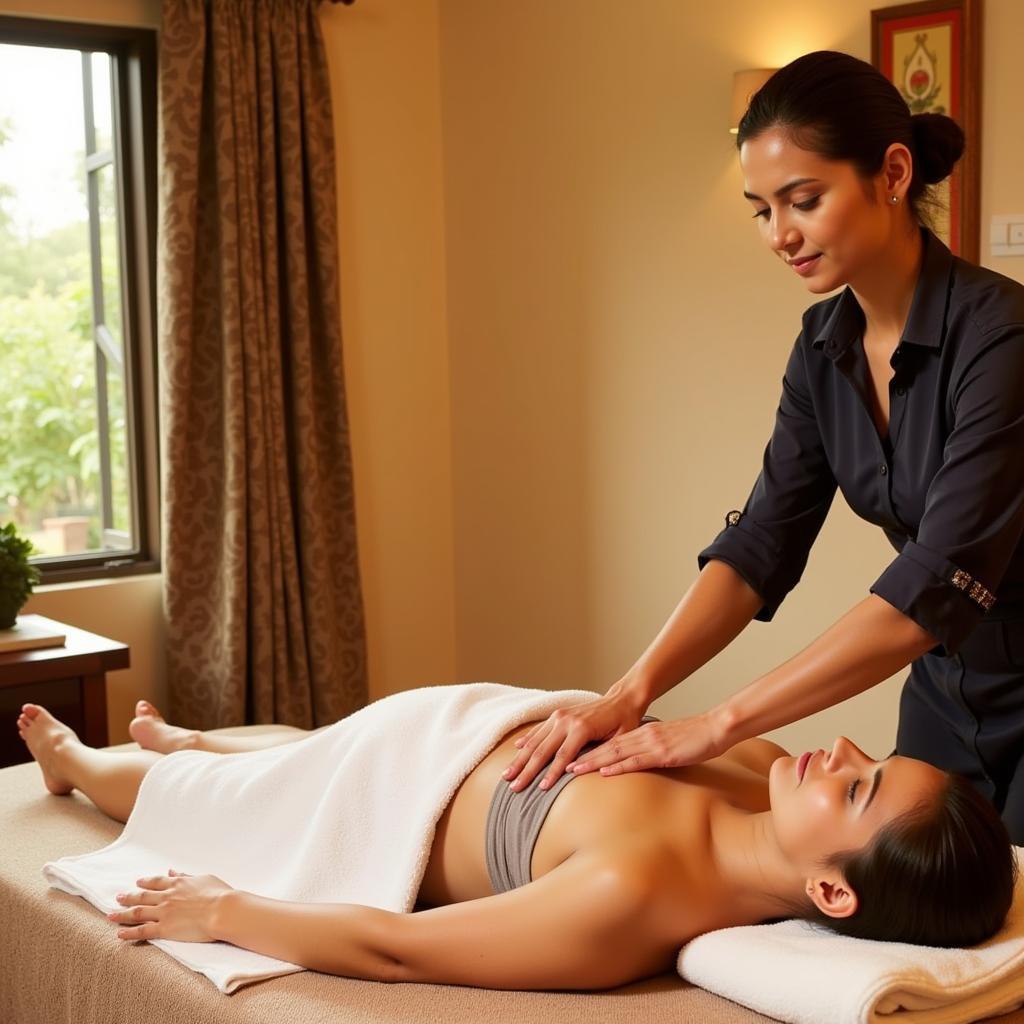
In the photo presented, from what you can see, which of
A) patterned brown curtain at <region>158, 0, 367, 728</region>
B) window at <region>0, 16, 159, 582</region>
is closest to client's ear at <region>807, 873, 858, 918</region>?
patterned brown curtain at <region>158, 0, 367, 728</region>

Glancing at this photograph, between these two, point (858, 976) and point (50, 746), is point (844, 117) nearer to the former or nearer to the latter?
point (858, 976)

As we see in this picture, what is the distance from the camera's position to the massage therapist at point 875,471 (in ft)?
5.45

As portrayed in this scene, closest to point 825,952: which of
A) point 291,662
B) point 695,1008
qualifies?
point 695,1008

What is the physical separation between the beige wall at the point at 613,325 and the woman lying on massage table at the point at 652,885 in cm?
180

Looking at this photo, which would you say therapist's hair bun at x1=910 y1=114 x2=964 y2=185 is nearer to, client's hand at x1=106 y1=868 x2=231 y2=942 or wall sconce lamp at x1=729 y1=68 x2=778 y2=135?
client's hand at x1=106 y1=868 x2=231 y2=942

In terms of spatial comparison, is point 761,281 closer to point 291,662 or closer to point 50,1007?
point 291,662

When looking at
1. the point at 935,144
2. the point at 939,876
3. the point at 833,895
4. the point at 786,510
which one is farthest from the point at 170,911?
the point at 935,144

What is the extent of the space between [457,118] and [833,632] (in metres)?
3.06

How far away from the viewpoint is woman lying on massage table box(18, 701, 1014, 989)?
154cm

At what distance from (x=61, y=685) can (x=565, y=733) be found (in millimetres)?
1656

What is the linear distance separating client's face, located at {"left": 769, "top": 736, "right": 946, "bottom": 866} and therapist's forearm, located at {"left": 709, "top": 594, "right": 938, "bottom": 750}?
0.21 ft

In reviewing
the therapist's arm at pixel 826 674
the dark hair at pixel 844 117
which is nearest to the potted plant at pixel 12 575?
the therapist's arm at pixel 826 674

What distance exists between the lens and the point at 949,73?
314cm

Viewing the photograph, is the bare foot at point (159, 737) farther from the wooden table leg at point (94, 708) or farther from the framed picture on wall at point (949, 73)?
the framed picture on wall at point (949, 73)
